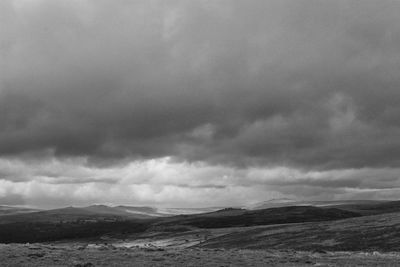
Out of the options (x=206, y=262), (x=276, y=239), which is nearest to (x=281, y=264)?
(x=206, y=262)

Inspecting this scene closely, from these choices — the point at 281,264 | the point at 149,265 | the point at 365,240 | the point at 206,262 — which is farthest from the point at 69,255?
the point at 365,240

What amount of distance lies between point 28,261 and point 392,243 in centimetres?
6727

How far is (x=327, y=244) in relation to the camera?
325ft

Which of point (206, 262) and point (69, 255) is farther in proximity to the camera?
point (69, 255)

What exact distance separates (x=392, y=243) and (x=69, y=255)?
61472 mm

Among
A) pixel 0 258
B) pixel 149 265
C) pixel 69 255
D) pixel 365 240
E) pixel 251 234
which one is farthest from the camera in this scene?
pixel 251 234

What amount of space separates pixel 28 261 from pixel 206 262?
1898 cm

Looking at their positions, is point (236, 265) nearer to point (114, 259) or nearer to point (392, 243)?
point (114, 259)

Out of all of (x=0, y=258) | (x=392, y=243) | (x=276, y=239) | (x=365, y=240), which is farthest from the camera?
(x=276, y=239)

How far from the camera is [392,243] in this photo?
3484 inches

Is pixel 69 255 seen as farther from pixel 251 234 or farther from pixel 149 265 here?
pixel 251 234

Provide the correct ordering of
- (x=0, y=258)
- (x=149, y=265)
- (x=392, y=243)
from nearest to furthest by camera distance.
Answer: (x=149, y=265), (x=0, y=258), (x=392, y=243)

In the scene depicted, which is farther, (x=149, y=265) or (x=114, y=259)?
(x=114, y=259)

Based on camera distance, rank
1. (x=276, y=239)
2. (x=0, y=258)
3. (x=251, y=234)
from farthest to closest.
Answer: (x=251, y=234), (x=276, y=239), (x=0, y=258)
